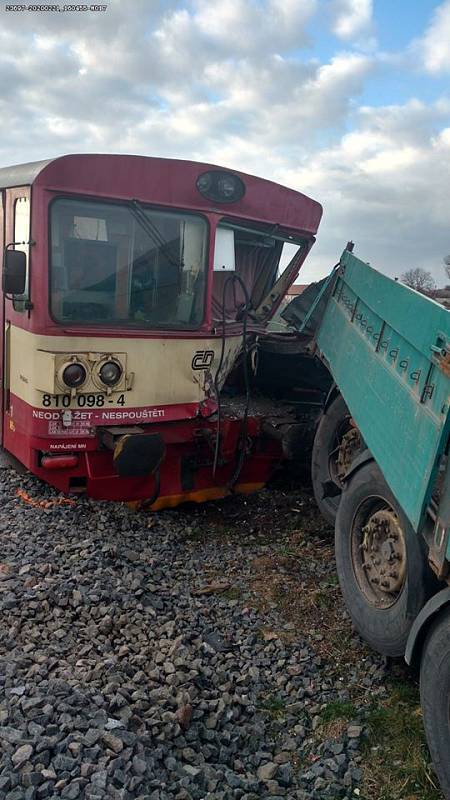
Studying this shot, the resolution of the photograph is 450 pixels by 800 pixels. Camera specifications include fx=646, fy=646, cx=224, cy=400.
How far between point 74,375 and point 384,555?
2463 millimetres

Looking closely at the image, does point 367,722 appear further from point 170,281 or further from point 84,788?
point 170,281

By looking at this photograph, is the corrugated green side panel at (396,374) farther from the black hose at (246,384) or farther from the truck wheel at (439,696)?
the black hose at (246,384)

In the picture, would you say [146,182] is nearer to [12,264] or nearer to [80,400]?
[12,264]

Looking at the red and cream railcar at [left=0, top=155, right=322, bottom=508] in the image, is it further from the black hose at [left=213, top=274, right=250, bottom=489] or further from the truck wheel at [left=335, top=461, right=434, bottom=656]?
the truck wheel at [left=335, top=461, right=434, bottom=656]

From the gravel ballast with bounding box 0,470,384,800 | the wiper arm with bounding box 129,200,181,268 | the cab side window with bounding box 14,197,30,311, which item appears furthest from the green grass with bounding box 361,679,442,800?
the cab side window with bounding box 14,197,30,311

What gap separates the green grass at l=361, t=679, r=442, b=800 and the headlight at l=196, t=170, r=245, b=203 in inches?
145

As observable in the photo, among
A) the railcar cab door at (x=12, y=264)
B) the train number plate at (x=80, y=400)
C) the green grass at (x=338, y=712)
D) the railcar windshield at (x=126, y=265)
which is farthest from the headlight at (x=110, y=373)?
the green grass at (x=338, y=712)

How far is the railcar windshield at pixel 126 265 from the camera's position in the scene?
4566 mm

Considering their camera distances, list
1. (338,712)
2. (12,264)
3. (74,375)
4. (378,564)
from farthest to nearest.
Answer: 1. (74,375)
2. (12,264)
3. (378,564)
4. (338,712)

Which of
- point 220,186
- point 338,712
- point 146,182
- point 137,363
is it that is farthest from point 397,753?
point 220,186

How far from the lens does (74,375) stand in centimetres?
461

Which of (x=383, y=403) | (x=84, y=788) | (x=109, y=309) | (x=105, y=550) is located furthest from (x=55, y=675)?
(x=109, y=309)

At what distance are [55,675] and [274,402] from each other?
3.90 metres

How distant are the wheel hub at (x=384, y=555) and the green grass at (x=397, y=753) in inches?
19.2
